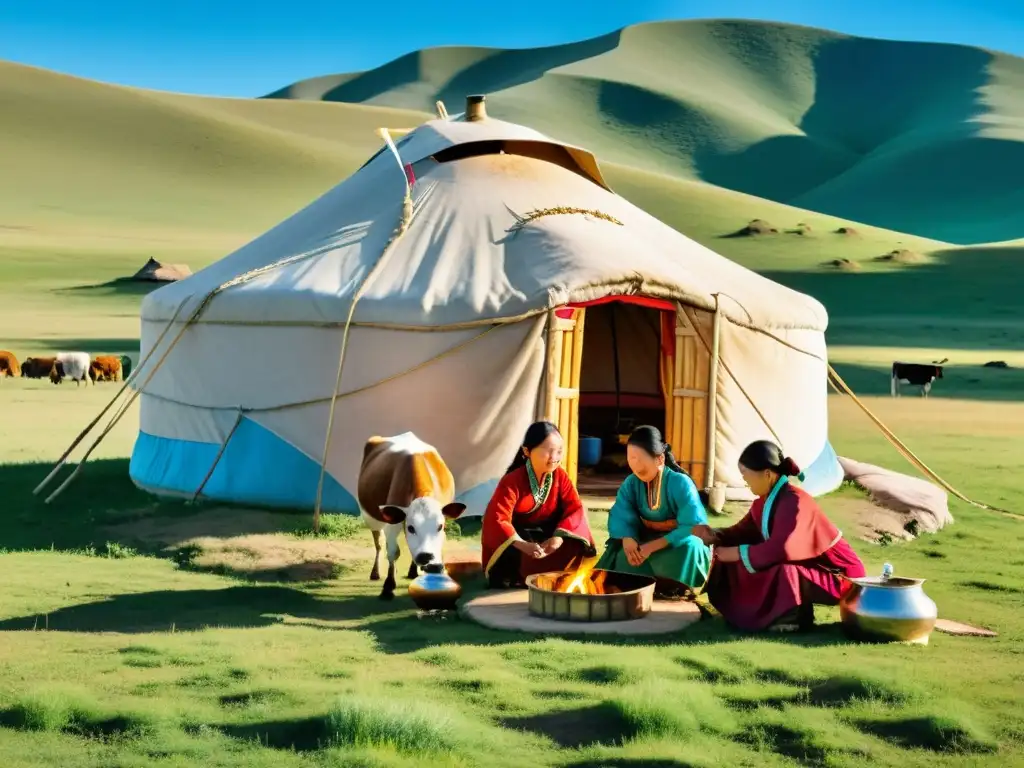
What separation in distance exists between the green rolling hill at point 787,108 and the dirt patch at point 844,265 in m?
43.5

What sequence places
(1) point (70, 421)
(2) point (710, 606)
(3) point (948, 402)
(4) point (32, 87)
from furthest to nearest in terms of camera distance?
1. (4) point (32, 87)
2. (3) point (948, 402)
3. (1) point (70, 421)
4. (2) point (710, 606)

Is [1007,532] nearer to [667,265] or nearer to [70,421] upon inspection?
[667,265]

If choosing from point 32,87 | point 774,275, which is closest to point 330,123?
point 32,87

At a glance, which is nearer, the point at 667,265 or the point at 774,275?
the point at 667,265

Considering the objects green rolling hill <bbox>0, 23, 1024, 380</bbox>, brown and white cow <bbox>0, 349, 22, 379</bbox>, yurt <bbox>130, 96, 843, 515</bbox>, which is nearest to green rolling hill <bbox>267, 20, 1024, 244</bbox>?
green rolling hill <bbox>0, 23, 1024, 380</bbox>

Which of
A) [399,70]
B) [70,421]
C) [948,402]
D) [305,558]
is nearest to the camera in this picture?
[305,558]

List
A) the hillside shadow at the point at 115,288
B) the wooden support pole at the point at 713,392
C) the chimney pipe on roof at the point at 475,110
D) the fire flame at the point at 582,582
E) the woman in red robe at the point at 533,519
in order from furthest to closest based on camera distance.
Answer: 1. the hillside shadow at the point at 115,288
2. the chimney pipe on roof at the point at 475,110
3. the wooden support pole at the point at 713,392
4. the woman in red robe at the point at 533,519
5. the fire flame at the point at 582,582

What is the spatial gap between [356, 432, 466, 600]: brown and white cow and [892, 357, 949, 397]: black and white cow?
13695 millimetres

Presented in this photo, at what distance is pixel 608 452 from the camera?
40.7 feet

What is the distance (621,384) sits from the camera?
522 inches

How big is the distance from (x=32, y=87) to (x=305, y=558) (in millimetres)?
71093

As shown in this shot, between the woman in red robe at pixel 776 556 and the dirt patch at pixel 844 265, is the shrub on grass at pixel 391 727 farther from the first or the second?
the dirt patch at pixel 844 265

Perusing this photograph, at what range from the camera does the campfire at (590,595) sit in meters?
6.08

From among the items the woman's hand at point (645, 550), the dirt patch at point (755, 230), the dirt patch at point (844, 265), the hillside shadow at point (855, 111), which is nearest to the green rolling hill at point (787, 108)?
the hillside shadow at point (855, 111)
